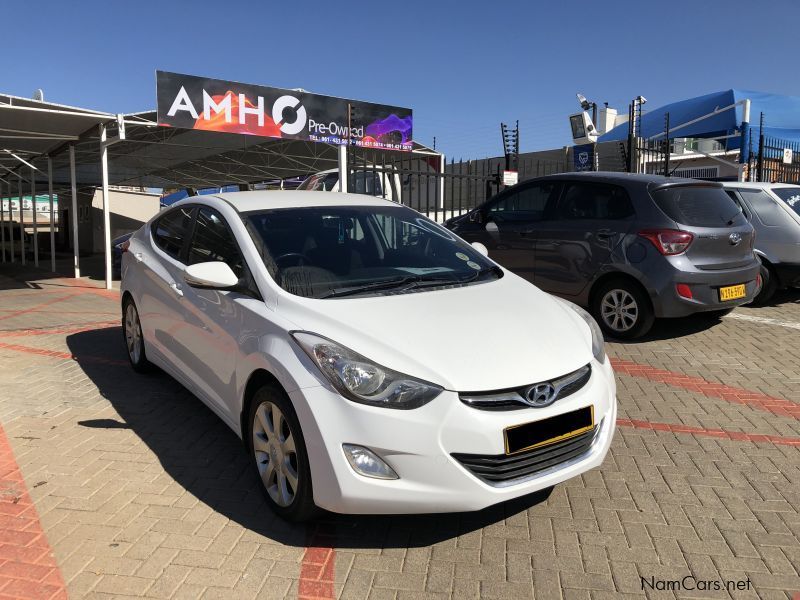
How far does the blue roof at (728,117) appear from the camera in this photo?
31.9m

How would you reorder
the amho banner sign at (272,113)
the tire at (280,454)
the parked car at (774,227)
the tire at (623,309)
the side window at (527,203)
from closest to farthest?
the tire at (280,454)
the tire at (623,309)
the side window at (527,203)
the parked car at (774,227)
the amho banner sign at (272,113)

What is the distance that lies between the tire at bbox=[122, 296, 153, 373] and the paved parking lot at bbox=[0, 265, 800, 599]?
1.39 feet

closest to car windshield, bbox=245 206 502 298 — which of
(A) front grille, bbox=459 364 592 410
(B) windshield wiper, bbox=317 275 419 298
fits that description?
(B) windshield wiper, bbox=317 275 419 298

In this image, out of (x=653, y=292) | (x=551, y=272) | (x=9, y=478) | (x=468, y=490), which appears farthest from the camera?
(x=551, y=272)

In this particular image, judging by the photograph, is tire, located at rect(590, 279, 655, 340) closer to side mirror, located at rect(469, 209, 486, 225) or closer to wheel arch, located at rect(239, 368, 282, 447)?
side mirror, located at rect(469, 209, 486, 225)

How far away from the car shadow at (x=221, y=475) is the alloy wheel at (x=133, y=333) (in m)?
0.20

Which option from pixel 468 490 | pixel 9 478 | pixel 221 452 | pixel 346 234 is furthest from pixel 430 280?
pixel 9 478

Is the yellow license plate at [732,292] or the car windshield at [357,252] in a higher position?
the car windshield at [357,252]

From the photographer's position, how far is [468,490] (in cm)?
261

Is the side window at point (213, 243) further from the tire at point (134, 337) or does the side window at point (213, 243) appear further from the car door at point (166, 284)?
the tire at point (134, 337)

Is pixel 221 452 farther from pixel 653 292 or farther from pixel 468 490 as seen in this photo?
pixel 653 292

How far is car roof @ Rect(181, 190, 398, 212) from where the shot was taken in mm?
4012

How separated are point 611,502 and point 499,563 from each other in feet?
2.75

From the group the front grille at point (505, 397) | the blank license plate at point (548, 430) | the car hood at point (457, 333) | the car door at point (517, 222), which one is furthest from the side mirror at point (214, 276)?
the car door at point (517, 222)
